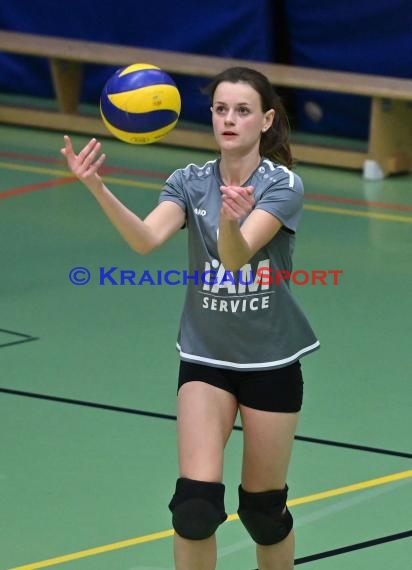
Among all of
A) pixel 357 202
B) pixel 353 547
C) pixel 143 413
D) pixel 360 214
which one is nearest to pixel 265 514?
pixel 353 547

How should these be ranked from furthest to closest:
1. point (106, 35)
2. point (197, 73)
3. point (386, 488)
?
point (106, 35) < point (197, 73) < point (386, 488)

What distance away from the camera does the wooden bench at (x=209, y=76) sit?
40.3 feet

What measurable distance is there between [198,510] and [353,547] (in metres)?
1.30

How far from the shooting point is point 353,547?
551cm

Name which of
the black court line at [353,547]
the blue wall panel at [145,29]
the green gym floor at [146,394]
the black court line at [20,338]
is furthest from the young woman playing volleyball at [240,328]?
the blue wall panel at [145,29]

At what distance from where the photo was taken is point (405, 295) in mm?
8961

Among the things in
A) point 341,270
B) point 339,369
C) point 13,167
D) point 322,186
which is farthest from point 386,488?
point 13,167

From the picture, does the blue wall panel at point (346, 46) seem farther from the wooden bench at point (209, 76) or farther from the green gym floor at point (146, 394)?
the green gym floor at point (146, 394)

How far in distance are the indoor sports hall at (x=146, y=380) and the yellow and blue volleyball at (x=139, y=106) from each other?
161 centimetres

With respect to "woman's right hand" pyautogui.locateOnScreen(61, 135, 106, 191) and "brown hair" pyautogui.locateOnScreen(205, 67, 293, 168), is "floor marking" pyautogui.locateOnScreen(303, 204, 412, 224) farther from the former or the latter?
"woman's right hand" pyautogui.locateOnScreen(61, 135, 106, 191)

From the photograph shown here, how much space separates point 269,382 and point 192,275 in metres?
0.45

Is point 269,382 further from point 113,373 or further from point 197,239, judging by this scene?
point 113,373

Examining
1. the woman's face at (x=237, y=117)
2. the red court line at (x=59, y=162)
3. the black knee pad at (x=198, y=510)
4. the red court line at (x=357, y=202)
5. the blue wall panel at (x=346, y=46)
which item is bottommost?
the black knee pad at (x=198, y=510)

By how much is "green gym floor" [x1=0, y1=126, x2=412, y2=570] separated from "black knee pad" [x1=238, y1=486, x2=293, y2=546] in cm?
68
